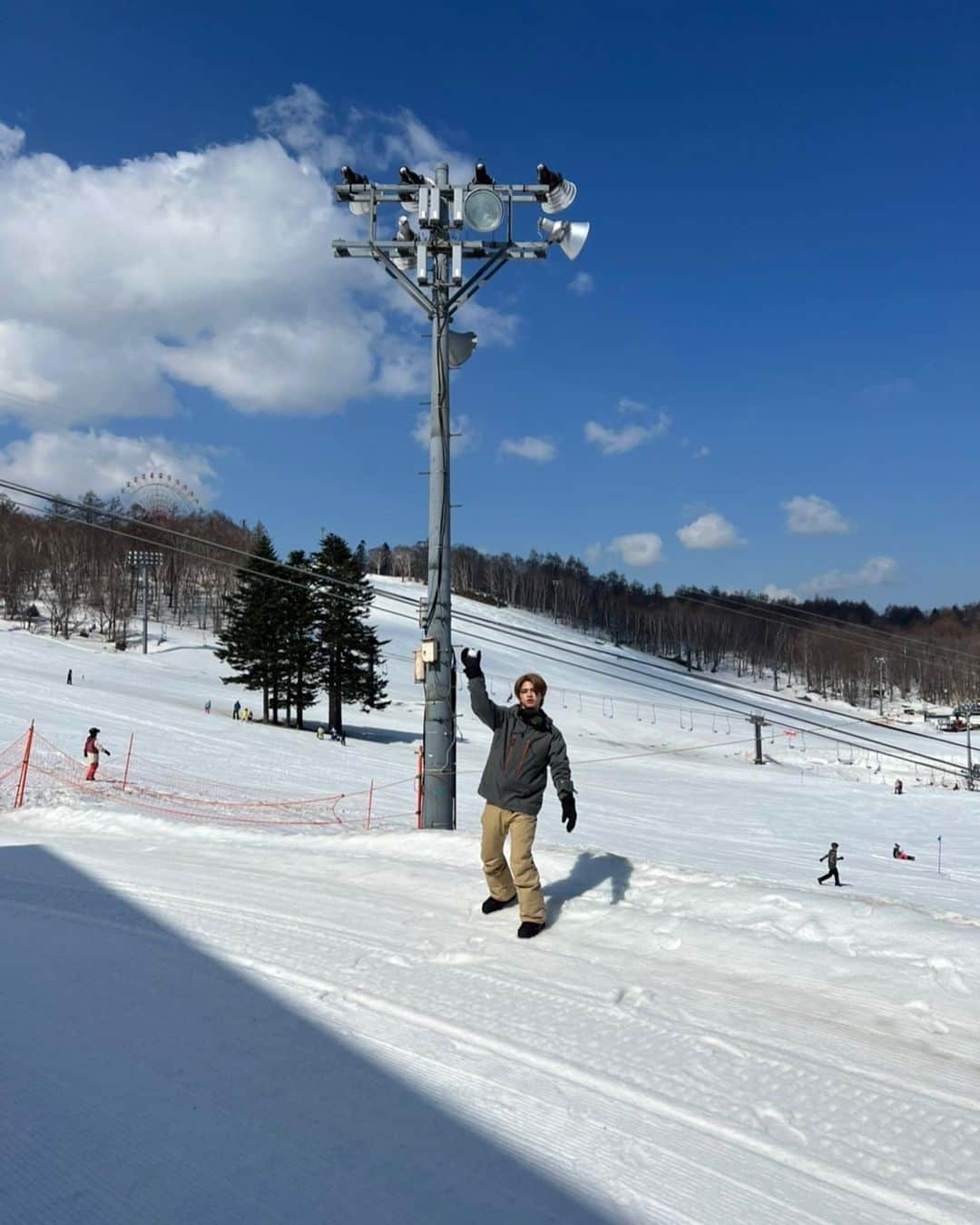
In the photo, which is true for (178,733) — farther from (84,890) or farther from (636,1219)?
(636,1219)

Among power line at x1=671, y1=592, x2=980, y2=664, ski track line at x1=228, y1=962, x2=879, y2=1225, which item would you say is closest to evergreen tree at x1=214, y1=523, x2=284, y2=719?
power line at x1=671, y1=592, x2=980, y2=664

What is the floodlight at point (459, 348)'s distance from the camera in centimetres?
1166

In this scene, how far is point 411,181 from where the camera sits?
1202 cm

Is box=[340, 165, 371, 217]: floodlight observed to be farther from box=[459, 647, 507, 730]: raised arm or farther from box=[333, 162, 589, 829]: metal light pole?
box=[459, 647, 507, 730]: raised arm

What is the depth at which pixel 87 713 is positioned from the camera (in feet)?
119

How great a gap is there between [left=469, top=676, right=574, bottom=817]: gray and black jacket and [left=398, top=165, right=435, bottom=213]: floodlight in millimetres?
8255

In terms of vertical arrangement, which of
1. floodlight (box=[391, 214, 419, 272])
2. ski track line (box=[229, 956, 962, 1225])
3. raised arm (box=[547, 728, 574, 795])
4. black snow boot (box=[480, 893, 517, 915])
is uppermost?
floodlight (box=[391, 214, 419, 272])

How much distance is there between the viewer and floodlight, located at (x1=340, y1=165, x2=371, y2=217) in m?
12.1

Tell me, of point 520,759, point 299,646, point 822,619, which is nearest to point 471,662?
point 520,759

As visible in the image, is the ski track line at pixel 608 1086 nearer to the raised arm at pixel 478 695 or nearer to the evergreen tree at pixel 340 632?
the raised arm at pixel 478 695

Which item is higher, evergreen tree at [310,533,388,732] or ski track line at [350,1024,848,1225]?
evergreen tree at [310,533,388,732]

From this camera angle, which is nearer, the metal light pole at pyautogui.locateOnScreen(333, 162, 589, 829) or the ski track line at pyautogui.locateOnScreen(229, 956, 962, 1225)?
the ski track line at pyautogui.locateOnScreen(229, 956, 962, 1225)

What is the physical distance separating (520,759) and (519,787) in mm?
197

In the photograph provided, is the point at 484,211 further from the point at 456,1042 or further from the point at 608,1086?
the point at 608,1086
